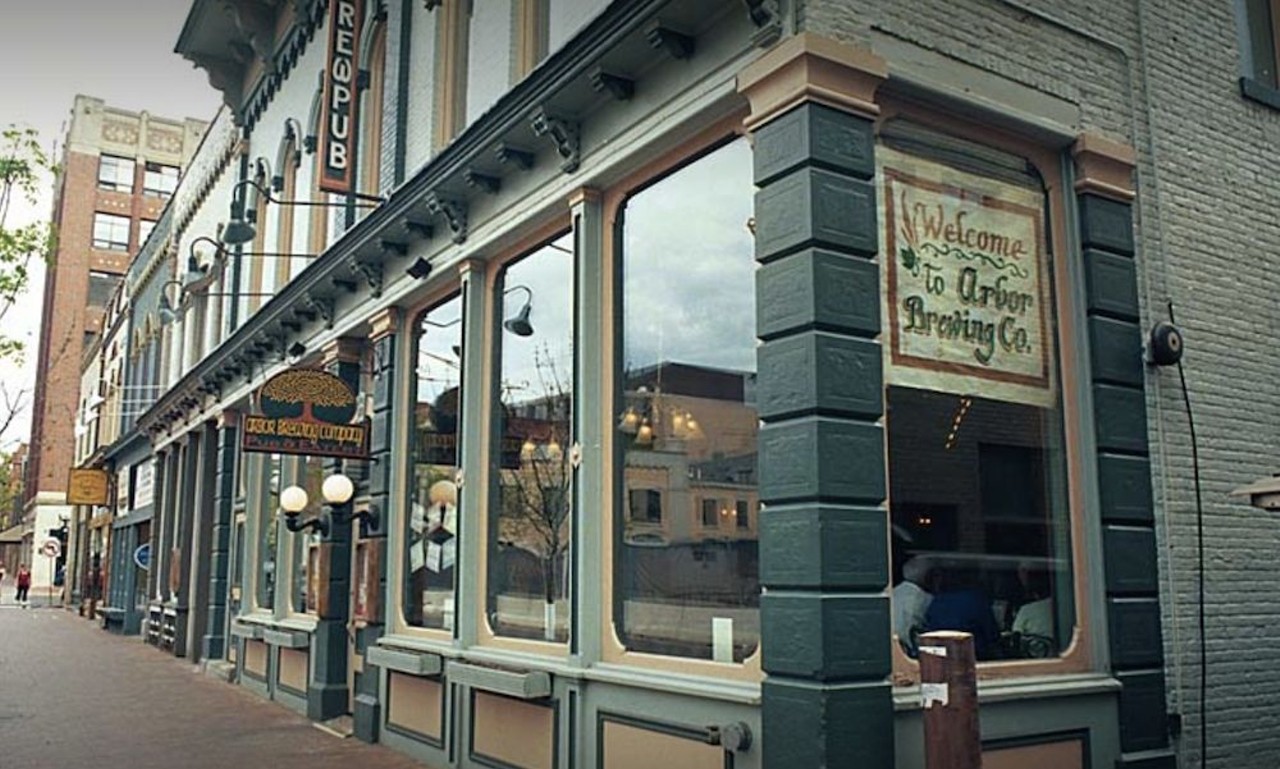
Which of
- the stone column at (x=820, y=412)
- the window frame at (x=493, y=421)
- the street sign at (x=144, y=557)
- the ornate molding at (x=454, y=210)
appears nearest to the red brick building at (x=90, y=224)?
the street sign at (x=144, y=557)

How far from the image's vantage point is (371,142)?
43.6 ft

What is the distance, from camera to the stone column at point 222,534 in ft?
61.4

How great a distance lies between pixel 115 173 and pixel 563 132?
59.9 metres

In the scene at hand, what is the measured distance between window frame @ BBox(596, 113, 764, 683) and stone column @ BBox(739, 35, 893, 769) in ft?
2.23

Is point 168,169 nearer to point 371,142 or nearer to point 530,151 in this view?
point 371,142

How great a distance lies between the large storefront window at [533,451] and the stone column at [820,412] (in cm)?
259

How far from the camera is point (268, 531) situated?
645 inches

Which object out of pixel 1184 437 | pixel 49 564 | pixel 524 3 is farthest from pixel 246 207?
pixel 49 564

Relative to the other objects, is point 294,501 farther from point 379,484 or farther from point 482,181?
point 482,181

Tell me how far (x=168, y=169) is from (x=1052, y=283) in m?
62.8

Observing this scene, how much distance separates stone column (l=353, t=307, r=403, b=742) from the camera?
1131cm

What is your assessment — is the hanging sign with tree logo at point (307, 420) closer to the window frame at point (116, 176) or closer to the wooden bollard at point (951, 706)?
the wooden bollard at point (951, 706)

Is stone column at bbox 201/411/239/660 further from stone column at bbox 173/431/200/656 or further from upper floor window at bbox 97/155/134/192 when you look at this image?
upper floor window at bbox 97/155/134/192

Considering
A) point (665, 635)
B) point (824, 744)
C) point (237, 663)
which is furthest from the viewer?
point (237, 663)
